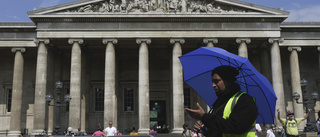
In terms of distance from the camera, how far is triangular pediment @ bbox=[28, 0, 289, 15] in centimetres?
3294

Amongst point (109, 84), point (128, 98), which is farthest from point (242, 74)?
point (128, 98)

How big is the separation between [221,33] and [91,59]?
53.3 feet

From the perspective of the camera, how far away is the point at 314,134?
21438 mm

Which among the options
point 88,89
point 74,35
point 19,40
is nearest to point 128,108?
point 88,89

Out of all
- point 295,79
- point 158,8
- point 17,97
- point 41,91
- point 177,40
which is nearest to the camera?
point 41,91

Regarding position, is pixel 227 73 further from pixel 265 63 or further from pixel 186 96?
pixel 186 96

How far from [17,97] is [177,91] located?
55.5ft

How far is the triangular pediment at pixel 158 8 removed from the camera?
3294 centimetres

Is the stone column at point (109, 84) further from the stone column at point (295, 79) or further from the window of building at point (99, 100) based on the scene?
the stone column at point (295, 79)

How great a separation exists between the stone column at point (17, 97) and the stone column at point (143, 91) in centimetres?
1308

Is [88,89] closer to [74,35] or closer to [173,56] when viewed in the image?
[74,35]

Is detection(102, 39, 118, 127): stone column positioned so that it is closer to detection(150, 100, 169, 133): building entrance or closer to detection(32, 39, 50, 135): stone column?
detection(32, 39, 50, 135): stone column

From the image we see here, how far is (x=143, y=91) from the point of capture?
31.8m

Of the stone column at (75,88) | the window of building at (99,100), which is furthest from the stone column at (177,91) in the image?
the window of building at (99,100)
